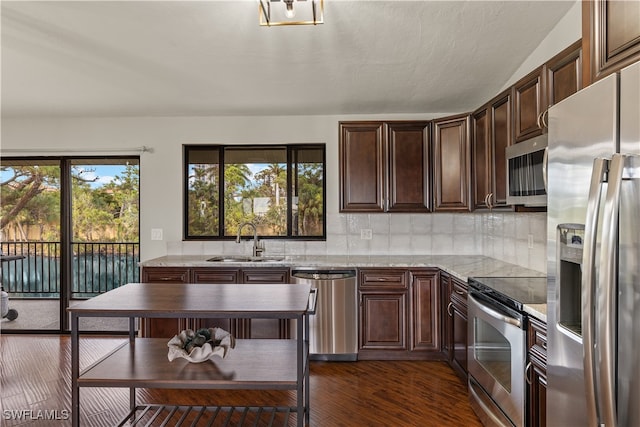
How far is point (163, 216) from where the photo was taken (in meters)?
4.23

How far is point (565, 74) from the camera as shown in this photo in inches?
76.1

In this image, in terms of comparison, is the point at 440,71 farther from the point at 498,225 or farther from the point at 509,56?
the point at 498,225

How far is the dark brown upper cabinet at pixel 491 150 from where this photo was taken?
266 centimetres

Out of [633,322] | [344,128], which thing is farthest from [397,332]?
[633,322]

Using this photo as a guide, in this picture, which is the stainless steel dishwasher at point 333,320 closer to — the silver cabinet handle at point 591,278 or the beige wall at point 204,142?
the beige wall at point 204,142

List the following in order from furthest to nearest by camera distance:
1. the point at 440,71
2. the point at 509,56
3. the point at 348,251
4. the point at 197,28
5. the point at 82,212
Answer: the point at 82,212 → the point at 348,251 → the point at 440,71 → the point at 509,56 → the point at 197,28

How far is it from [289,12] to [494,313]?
6.30ft

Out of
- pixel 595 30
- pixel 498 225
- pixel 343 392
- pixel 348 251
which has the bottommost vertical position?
pixel 343 392

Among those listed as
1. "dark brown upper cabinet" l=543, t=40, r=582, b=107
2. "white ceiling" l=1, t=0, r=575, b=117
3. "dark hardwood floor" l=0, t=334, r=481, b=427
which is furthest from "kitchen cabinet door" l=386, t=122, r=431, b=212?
"dark brown upper cabinet" l=543, t=40, r=582, b=107

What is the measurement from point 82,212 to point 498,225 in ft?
14.6

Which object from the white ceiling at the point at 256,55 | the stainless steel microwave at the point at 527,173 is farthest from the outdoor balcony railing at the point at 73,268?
the stainless steel microwave at the point at 527,173

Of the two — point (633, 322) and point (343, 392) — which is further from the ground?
point (633, 322)

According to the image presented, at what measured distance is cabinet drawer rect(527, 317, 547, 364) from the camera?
166cm

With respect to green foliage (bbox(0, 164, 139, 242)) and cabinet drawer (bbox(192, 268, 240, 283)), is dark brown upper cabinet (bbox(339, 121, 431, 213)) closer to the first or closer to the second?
cabinet drawer (bbox(192, 268, 240, 283))
